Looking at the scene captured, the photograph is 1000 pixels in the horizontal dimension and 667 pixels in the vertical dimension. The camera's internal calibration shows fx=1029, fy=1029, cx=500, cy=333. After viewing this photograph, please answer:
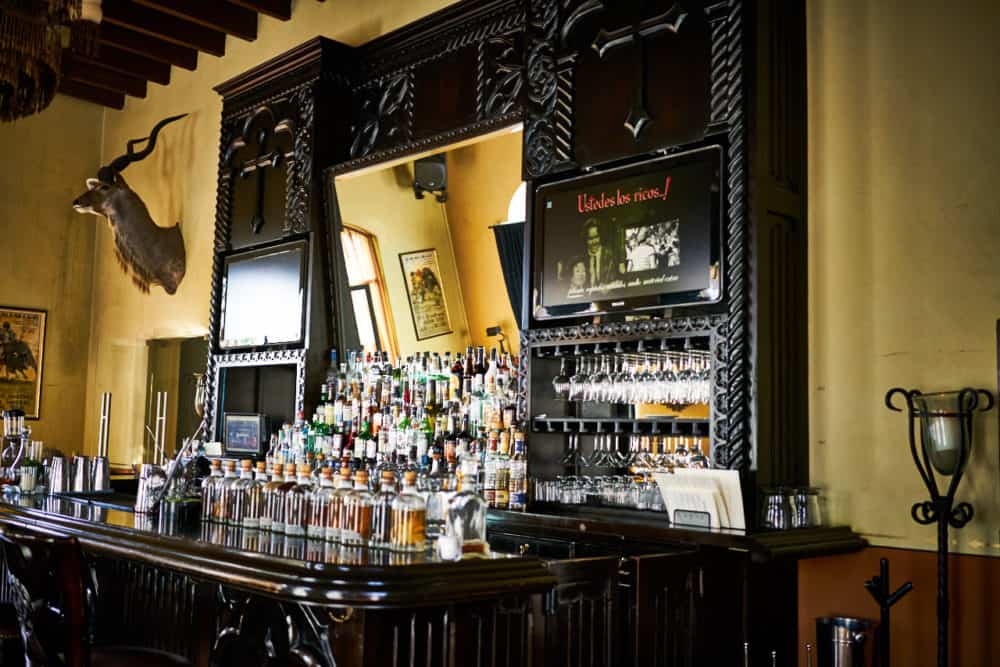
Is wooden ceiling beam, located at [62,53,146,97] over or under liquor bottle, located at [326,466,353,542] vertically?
over

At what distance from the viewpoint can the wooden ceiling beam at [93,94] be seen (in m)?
8.73

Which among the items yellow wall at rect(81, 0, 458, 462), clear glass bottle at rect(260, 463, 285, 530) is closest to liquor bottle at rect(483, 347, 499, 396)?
clear glass bottle at rect(260, 463, 285, 530)

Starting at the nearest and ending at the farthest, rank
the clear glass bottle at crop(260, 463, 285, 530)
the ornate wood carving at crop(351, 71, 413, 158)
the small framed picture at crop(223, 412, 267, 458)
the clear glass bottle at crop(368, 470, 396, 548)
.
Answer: the clear glass bottle at crop(368, 470, 396, 548), the clear glass bottle at crop(260, 463, 285, 530), the ornate wood carving at crop(351, 71, 413, 158), the small framed picture at crop(223, 412, 267, 458)

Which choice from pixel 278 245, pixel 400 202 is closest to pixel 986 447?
pixel 400 202

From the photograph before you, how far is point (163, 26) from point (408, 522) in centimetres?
572

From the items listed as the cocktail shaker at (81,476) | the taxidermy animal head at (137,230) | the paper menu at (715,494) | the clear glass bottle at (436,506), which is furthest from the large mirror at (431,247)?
the taxidermy animal head at (137,230)

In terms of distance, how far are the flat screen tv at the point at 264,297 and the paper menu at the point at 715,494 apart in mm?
2929

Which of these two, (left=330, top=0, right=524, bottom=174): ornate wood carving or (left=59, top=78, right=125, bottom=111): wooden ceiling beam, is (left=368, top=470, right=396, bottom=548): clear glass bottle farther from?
(left=59, top=78, right=125, bottom=111): wooden ceiling beam

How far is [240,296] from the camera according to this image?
259 inches

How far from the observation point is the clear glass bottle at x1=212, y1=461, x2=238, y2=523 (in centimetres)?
340

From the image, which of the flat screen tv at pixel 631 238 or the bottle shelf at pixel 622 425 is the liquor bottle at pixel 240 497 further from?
the flat screen tv at pixel 631 238

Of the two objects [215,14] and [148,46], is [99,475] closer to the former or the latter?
[215,14]

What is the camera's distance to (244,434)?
641 cm

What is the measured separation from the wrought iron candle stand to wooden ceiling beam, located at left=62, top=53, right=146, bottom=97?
6.93 metres
